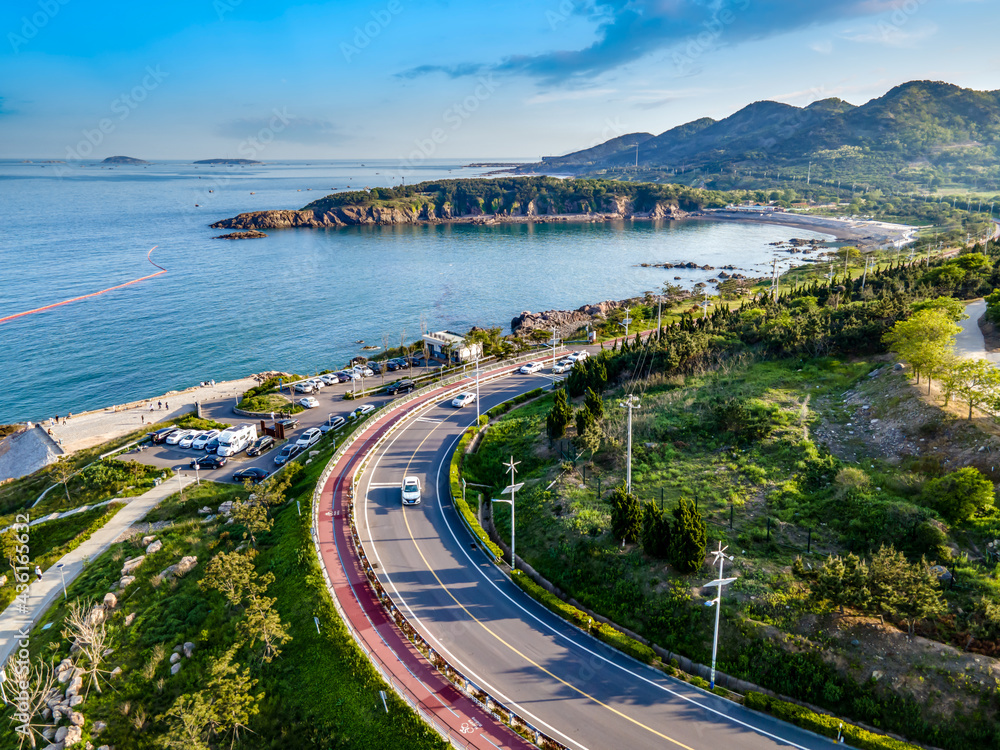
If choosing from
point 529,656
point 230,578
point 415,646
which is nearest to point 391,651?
point 415,646

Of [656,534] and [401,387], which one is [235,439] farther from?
[656,534]

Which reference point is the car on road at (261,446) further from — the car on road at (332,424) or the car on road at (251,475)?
the car on road at (332,424)

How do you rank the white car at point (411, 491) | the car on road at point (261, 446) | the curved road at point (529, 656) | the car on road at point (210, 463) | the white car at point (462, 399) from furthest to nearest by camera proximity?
the white car at point (462, 399) < the car on road at point (261, 446) < the car on road at point (210, 463) < the white car at point (411, 491) < the curved road at point (529, 656)

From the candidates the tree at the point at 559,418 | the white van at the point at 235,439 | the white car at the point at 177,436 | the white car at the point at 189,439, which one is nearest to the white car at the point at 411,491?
the tree at the point at 559,418

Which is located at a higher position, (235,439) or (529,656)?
(529,656)

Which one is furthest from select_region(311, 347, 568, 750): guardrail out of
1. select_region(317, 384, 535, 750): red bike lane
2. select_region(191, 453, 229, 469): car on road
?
select_region(191, 453, 229, 469): car on road

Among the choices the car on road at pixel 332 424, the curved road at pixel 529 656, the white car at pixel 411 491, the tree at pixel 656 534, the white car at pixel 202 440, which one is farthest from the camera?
the car on road at pixel 332 424
